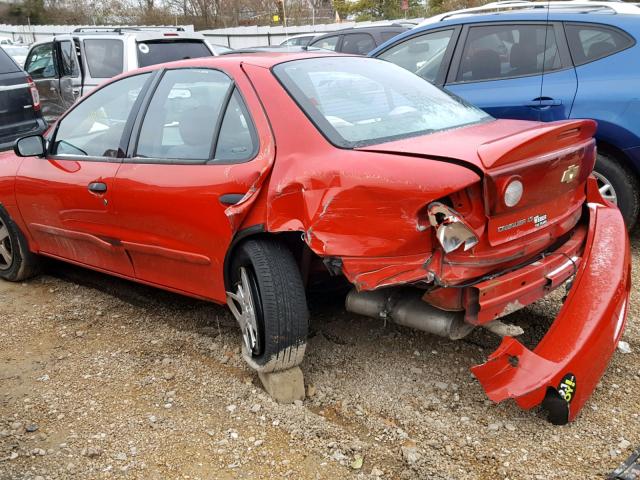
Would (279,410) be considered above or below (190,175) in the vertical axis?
below

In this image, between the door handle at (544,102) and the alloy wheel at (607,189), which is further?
the door handle at (544,102)

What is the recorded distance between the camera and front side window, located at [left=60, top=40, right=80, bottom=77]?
8.63 m

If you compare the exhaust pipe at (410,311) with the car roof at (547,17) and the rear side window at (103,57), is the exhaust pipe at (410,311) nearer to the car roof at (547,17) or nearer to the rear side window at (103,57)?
the car roof at (547,17)

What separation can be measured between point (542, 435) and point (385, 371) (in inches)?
33.1

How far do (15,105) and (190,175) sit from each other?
14.9 ft

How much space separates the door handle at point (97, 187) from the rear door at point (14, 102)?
3.51 m

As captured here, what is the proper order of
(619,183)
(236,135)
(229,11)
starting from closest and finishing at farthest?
(236,135) < (619,183) < (229,11)

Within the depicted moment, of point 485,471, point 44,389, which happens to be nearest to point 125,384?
point 44,389

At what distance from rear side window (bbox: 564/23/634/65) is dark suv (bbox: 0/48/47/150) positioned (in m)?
5.32

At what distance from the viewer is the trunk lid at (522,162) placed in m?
2.45

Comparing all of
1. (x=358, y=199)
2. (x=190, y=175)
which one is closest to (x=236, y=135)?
(x=190, y=175)

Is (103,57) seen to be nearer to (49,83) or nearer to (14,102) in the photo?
(49,83)

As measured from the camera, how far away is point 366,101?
3166 mm

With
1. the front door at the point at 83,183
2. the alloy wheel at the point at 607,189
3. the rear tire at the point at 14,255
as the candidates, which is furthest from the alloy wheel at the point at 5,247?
the alloy wheel at the point at 607,189
